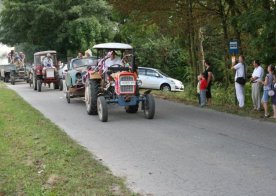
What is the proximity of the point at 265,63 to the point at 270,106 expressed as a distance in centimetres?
143

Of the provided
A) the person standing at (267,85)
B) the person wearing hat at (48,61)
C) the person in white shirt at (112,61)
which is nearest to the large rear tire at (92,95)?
the person in white shirt at (112,61)

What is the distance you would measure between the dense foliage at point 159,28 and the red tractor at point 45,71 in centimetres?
413

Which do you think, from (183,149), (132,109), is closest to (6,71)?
(132,109)

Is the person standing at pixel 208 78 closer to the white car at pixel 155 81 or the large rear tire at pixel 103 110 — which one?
the large rear tire at pixel 103 110

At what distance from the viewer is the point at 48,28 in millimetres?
44406

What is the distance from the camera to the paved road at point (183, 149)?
7.49 m

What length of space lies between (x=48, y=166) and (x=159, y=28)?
13818 millimetres

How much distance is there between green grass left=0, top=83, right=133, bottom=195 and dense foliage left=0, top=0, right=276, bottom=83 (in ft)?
23.9

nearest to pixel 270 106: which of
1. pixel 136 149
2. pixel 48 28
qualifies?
pixel 136 149

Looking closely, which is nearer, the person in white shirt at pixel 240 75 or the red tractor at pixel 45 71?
the person in white shirt at pixel 240 75

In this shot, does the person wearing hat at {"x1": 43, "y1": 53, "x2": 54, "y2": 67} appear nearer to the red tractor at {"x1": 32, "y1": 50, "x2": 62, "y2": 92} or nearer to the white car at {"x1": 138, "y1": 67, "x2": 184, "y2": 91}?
the red tractor at {"x1": 32, "y1": 50, "x2": 62, "y2": 92}

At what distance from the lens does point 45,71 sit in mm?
27359

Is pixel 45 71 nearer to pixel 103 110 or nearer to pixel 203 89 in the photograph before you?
pixel 203 89

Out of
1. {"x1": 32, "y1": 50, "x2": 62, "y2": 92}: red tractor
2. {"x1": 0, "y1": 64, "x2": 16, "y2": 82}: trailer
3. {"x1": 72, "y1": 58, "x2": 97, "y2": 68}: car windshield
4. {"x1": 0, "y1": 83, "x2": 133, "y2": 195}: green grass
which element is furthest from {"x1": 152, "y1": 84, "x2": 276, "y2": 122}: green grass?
{"x1": 0, "y1": 64, "x2": 16, "y2": 82}: trailer
